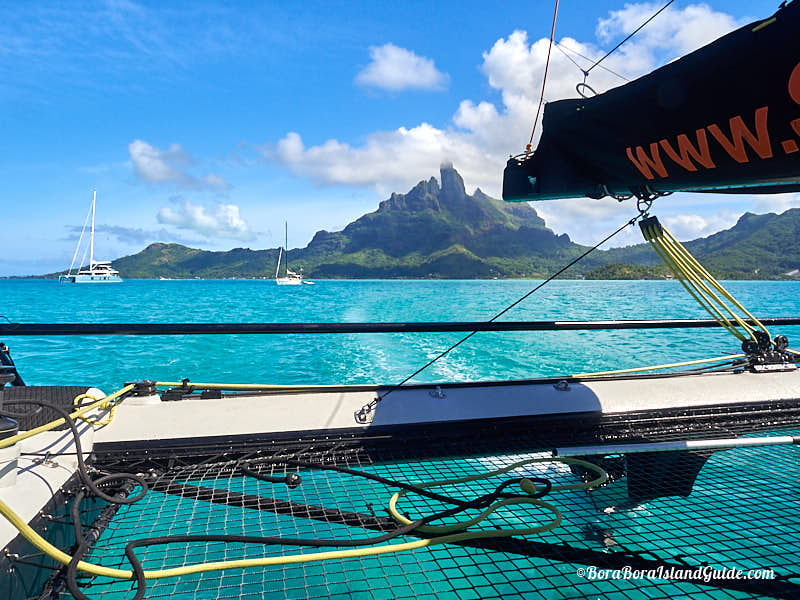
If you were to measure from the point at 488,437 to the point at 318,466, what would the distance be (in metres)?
0.72

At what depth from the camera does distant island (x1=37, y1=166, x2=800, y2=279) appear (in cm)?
5112

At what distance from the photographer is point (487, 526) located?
197 centimetres

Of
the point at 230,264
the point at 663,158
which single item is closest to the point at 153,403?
the point at 663,158

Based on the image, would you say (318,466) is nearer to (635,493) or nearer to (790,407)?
(635,493)

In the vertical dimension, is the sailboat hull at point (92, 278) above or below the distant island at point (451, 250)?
below

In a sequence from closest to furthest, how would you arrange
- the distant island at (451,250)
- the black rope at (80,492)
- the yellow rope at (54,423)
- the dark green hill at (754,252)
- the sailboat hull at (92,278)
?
the black rope at (80,492)
the yellow rope at (54,423)
the dark green hill at (754,252)
the distant island at (451,250)
the sailboat hull at (92,278)

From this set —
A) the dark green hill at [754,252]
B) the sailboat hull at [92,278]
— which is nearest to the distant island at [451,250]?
the dark green hill at [754,252]

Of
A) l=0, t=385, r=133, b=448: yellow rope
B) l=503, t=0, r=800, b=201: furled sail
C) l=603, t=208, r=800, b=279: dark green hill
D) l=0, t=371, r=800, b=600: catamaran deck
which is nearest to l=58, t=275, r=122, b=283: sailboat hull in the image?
l=603, t=208, r=800, b=279: dark green hill

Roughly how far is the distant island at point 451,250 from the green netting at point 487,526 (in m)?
48.0

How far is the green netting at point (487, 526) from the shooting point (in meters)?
1.40

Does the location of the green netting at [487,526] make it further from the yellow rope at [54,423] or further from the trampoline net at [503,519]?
the yellow rope at [54,423]

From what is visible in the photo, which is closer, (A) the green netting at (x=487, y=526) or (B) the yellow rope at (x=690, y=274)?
(A) the green netting at (x=487, y=526)

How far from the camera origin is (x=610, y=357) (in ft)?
28.9

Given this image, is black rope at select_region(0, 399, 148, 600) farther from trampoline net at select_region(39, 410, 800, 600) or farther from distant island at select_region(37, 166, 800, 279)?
distant island at select_region(37, 166, 800, 279)
